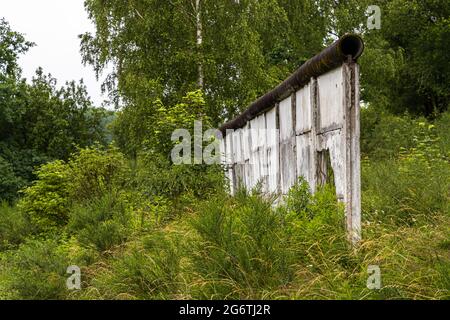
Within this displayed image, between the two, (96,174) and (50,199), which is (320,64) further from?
(50,199)

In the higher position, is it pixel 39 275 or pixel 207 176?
pixel 207 176

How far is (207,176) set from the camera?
11.3 m

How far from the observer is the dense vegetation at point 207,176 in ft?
19.2

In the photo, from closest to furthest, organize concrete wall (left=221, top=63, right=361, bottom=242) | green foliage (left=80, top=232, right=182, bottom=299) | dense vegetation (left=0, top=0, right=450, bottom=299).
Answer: dense vegetation (left=0, top=0, right=450, bottom=299)
green foliage (left=80, top=232, right=182, bottom=299)
concrete wall (left=221, top=63, right=361, bottom=242)

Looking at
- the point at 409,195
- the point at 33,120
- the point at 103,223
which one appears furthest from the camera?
the point at 33,120

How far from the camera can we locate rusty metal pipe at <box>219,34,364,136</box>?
699cm

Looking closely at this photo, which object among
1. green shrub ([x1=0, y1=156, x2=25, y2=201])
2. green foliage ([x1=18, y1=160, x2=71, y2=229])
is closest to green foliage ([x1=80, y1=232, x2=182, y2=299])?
green foliage ([x1=18, y1=160, x2=71, y2=229])

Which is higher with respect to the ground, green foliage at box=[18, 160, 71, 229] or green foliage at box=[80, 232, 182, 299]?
green foliage at box=[18, 160, 71, 229]

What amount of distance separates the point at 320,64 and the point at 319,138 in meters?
1.02

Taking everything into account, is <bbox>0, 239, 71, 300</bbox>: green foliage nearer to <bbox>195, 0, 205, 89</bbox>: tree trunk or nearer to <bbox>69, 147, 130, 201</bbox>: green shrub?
<bbox>69, 147, 130, 201</bbox>: green shrub

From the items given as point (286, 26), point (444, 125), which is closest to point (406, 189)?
point (444, 125)

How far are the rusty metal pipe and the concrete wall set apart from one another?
0.29 feet

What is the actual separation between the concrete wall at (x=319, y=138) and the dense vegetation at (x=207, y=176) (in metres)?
0.39

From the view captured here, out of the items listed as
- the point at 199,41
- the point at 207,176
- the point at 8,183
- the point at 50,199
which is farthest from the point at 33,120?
the point at 207,176
